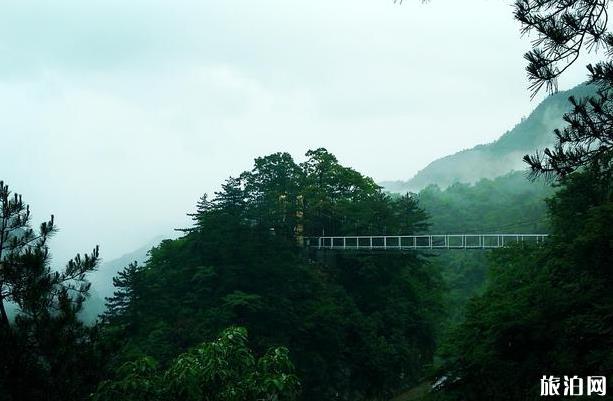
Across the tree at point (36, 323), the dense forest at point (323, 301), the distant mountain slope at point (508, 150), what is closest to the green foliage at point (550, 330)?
the dense forest at point (323, 301)

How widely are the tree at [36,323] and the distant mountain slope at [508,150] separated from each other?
142991mm

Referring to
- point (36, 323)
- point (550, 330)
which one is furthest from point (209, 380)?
point (550, 330)

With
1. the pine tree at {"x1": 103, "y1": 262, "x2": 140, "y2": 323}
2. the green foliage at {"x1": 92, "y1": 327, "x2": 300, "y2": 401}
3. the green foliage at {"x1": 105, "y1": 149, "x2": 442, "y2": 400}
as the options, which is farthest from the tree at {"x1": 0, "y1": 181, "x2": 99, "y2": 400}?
the pine tree at {"x1": 103, "y1": 262, "x2": 140, "y2": 323}

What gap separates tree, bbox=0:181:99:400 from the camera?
25.7ft

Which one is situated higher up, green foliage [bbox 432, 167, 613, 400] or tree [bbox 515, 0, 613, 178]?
tree [bbox 515, 0, 613, 178]

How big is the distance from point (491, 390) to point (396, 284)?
22711 mm

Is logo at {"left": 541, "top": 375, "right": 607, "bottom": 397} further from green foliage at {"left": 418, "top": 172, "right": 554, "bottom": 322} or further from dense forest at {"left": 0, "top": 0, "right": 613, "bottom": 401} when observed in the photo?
green foliage at {"left": 418, "top": 172, "right": 554, "bottom": 322}

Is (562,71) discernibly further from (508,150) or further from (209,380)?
(508,150)

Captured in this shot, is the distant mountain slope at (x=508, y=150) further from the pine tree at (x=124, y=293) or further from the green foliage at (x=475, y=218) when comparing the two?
the pine tree at (x=124, y=293)

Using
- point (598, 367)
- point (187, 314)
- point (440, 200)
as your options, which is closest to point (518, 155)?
point (440, 200)

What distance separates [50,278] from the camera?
337 inches

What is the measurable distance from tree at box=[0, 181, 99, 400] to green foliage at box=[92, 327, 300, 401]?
1196mm

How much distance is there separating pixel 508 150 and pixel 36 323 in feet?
559

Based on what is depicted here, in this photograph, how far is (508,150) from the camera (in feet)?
536
